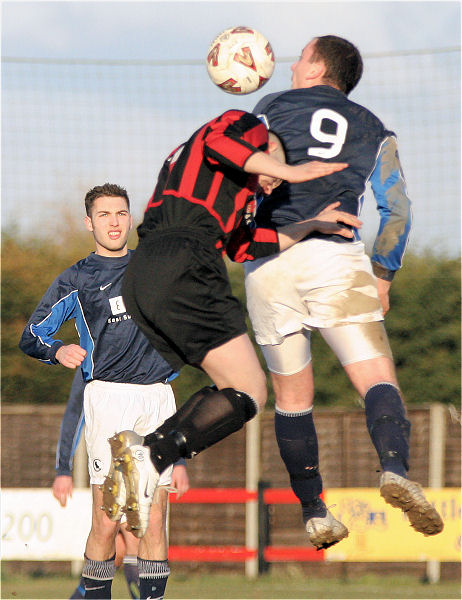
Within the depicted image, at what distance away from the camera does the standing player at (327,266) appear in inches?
220

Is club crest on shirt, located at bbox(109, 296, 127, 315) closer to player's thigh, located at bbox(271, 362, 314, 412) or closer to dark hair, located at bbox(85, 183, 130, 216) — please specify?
dark hair, located at bbox(85, 183, 130, 216)

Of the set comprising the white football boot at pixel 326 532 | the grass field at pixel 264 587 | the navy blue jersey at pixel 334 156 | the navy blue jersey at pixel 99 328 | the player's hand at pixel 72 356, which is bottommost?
the grass field at pixel 264 587

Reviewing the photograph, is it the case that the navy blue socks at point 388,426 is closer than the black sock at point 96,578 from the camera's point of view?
Yes

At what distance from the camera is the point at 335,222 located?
→ 561cm

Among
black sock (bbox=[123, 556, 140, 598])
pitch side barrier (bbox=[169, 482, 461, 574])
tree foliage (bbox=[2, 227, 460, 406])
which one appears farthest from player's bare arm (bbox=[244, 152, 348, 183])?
tree foliage (bbox=[2, 227, 460, 406])

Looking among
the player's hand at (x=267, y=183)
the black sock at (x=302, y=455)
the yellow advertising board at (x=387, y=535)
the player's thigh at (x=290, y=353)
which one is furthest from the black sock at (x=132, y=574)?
the yellow advertising board at (x=387, y=535)

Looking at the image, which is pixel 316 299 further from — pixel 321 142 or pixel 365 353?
pixel 321 142

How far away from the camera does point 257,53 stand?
20.4 feet

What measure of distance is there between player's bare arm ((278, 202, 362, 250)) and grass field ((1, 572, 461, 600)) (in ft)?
18.6

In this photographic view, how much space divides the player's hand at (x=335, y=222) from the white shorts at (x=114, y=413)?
1.99 meters

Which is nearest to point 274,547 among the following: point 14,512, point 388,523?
point 388,523

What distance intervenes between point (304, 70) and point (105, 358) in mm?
2438

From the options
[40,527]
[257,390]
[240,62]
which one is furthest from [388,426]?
[40,527]

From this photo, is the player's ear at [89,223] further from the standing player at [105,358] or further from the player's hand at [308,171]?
the player's hand at [308,171]
